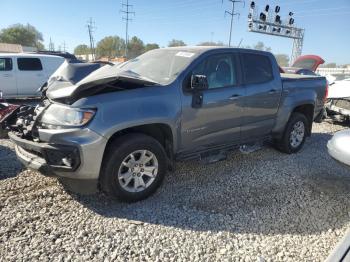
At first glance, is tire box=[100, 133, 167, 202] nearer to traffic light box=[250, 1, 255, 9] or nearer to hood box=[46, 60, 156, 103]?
hood box=[46, 60, 156, 103]

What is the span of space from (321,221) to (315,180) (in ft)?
4.25

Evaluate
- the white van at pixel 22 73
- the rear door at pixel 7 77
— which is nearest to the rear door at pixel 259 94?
the white van at pixel 22 73

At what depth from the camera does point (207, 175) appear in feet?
15.8

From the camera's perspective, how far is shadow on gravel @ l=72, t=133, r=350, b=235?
3549 millimetres

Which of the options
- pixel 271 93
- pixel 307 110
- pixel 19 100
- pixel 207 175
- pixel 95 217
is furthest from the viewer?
pixel 19 100

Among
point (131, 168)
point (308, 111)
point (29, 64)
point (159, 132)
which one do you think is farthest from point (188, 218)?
point (29, 64)

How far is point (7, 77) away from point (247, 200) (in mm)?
10402

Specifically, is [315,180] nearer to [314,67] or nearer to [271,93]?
[271,93]

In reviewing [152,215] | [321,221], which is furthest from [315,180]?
[152,215]

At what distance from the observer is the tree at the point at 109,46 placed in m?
81.3

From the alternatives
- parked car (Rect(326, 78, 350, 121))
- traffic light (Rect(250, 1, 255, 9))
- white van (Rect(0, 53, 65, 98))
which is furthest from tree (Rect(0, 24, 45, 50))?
parked car (Rect(326, 78, 350, 121))

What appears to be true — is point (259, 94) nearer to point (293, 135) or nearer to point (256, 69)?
point (256, 69)

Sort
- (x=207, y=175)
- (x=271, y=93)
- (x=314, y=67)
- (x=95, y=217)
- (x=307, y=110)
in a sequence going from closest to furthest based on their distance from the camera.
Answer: (x=95, y=217) < (x=207, y=175) < (x=271, y=93) < (x=307, y=110) < (x=314, y=67)

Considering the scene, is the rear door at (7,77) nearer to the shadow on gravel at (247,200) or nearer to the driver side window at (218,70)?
the shadow on gravel at (247,200)
